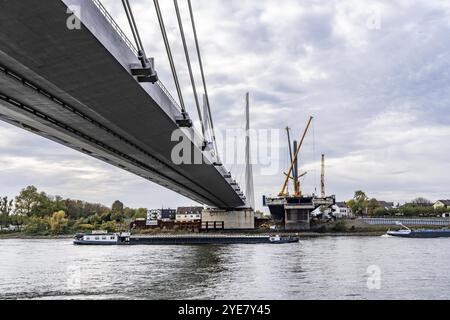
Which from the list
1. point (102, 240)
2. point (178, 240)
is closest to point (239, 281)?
point (178, 240)

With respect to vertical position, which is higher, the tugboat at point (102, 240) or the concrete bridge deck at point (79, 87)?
the concrete bridge deck at point (79, 87)

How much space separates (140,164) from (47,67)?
25.2m

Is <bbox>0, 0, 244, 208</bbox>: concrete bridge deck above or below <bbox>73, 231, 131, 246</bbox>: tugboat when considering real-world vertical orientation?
above

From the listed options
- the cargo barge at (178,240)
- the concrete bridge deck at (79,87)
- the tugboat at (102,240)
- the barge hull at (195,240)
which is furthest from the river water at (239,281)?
the tugboat at (102,240)

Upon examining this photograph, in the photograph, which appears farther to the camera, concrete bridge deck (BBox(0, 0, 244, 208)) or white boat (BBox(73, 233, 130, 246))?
white boat (BBox(73, 233, 130, 246))

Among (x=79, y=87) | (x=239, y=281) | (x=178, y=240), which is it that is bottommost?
(x=239, y=281)

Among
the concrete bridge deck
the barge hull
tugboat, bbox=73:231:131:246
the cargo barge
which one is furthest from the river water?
tugboat, bbox=73:231:131:246

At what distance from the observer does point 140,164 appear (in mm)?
41094

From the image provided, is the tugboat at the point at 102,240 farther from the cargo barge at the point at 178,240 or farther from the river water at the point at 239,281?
the river water at the point at 239,281

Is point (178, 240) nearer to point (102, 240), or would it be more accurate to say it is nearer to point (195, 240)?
point (195, 240)

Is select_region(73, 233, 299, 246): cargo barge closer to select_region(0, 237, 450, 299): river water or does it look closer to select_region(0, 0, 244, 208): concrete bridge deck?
select_region(0, 237, 450, 299): river water
